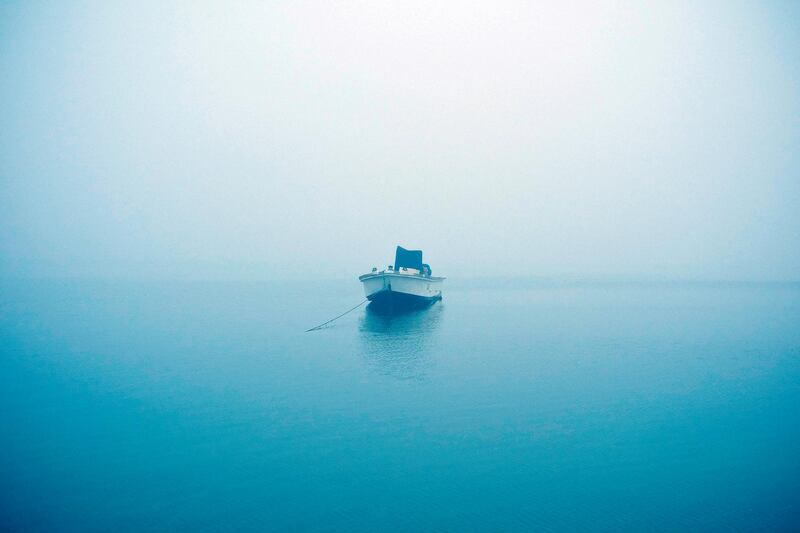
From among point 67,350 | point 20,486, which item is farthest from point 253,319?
Answer: point 20,486

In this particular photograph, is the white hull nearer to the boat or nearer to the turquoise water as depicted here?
the boat

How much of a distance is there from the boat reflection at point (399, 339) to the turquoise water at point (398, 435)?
0.28 m

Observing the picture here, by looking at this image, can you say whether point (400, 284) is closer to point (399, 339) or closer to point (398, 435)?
point (399, 339)

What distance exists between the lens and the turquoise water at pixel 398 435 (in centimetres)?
973

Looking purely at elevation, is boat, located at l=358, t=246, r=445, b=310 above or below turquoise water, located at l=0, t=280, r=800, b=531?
above

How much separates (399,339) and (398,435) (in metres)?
18.3

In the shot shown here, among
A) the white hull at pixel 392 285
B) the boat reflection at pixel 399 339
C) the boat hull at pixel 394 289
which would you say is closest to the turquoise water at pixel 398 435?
the boat reflection at pixel 399 339

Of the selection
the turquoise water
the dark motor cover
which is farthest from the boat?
the turquoise water

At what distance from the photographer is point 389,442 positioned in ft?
44.6

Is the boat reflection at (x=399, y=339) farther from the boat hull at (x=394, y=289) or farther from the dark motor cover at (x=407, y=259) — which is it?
the dark motor cover at (x=407, y=259)

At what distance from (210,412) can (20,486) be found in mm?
Answer: 6175

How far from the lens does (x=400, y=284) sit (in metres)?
46.0

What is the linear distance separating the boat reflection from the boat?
→ 1.36 meters

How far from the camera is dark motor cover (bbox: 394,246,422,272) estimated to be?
48.6 meters
